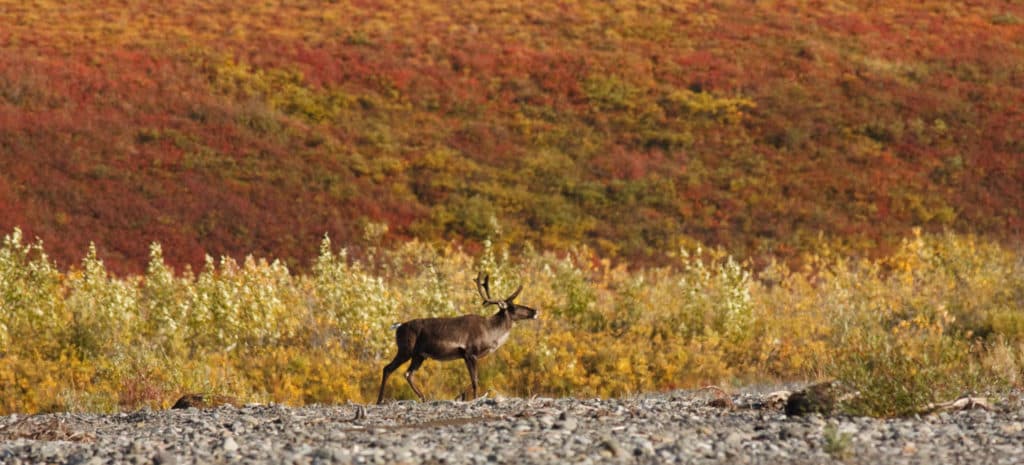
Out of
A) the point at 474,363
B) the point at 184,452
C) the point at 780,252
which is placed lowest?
the point at 780,252

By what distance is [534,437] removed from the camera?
27.3 ft

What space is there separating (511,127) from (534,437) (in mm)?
31372

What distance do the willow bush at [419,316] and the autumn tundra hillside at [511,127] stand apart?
888cm

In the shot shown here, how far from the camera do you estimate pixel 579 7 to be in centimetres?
5516

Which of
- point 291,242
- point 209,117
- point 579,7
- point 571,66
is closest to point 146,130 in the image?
point 209,117

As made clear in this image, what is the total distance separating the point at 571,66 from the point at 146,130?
54.0 ft

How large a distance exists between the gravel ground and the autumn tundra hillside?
1754cm

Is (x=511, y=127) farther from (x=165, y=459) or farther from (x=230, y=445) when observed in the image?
Answer: (x=165, y=459)

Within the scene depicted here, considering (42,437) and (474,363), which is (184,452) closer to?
(42,437)

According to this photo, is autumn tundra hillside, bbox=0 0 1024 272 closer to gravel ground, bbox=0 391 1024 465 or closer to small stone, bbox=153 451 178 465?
gravel ground, bbox=0 391 1024 465

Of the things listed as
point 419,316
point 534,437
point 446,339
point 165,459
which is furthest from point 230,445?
point 419,316

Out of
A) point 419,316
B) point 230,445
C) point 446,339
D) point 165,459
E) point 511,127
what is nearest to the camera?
point 165,459

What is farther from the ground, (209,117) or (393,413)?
(393,413)

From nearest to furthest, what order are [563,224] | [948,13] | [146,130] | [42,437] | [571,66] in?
[42,437], [563,224], [146,130], [571,66], [948,13]
